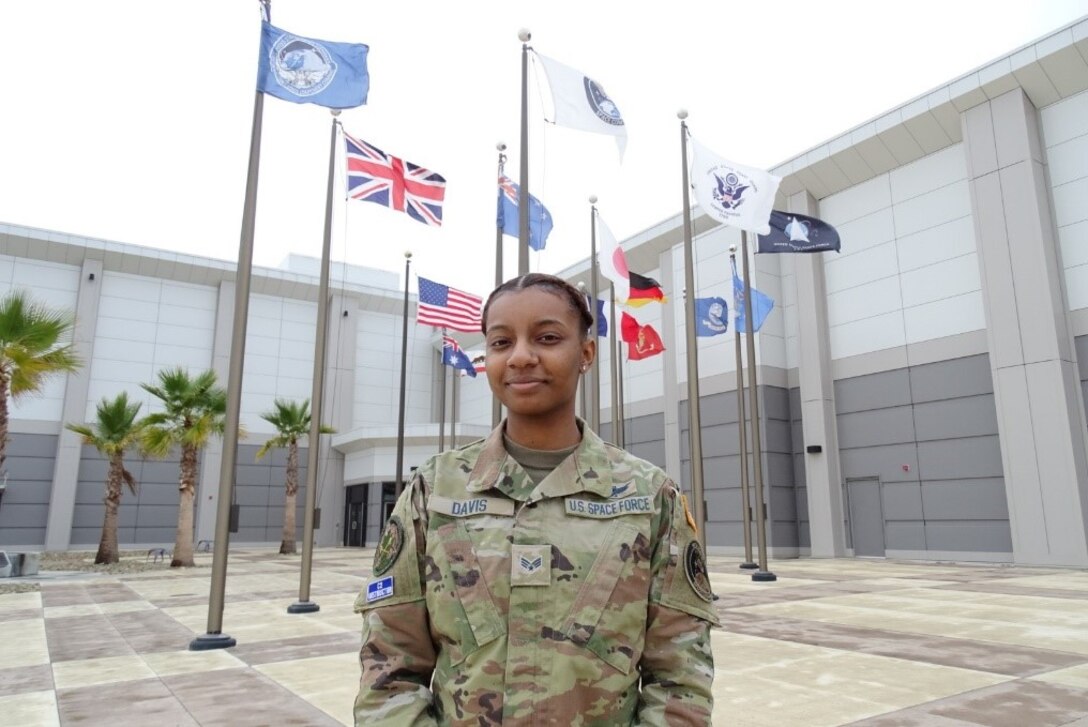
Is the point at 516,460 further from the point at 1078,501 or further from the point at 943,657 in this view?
the point at 1078,501

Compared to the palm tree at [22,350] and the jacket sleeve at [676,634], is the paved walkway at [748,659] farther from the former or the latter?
the palm tree at [22,350]

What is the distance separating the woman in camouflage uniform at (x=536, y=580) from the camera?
64.9 inches

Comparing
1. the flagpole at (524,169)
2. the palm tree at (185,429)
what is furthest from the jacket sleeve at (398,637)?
the palm tree at (185,429)

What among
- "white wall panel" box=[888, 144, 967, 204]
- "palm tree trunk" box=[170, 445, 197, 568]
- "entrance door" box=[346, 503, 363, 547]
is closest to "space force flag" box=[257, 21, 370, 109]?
"palm tree trunk" box=[170, 445, 197, 568]

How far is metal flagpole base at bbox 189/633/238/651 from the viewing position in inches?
312

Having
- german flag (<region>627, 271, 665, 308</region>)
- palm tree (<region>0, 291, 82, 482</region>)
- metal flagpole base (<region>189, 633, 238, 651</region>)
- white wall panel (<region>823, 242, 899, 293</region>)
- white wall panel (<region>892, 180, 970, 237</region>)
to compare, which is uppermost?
white wall panel (<region>892, 180, 970, 237</region>)

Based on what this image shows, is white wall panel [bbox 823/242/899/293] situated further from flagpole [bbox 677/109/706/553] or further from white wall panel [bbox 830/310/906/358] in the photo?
flagpole [bbox 677/109/706/553]

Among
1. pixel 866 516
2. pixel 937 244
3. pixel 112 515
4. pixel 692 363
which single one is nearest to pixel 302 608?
pixel 692 363

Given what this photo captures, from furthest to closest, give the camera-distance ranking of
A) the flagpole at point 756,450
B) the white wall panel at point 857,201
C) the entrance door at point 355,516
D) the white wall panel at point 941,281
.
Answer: the entrance door at point 355,516, the white wall panel at point 857,201, the white wall panel at point 941,281, the flagpole at point 756,450

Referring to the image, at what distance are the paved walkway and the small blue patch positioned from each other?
3.90 metres

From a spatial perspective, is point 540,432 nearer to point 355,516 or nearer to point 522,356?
point 522,356

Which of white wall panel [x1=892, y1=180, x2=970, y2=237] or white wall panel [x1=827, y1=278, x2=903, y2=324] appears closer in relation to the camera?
white wall panel [x1=892, y1=180, x2=970, y2=237]

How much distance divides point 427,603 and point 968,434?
22.0 meters

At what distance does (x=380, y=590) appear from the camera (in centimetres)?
175
